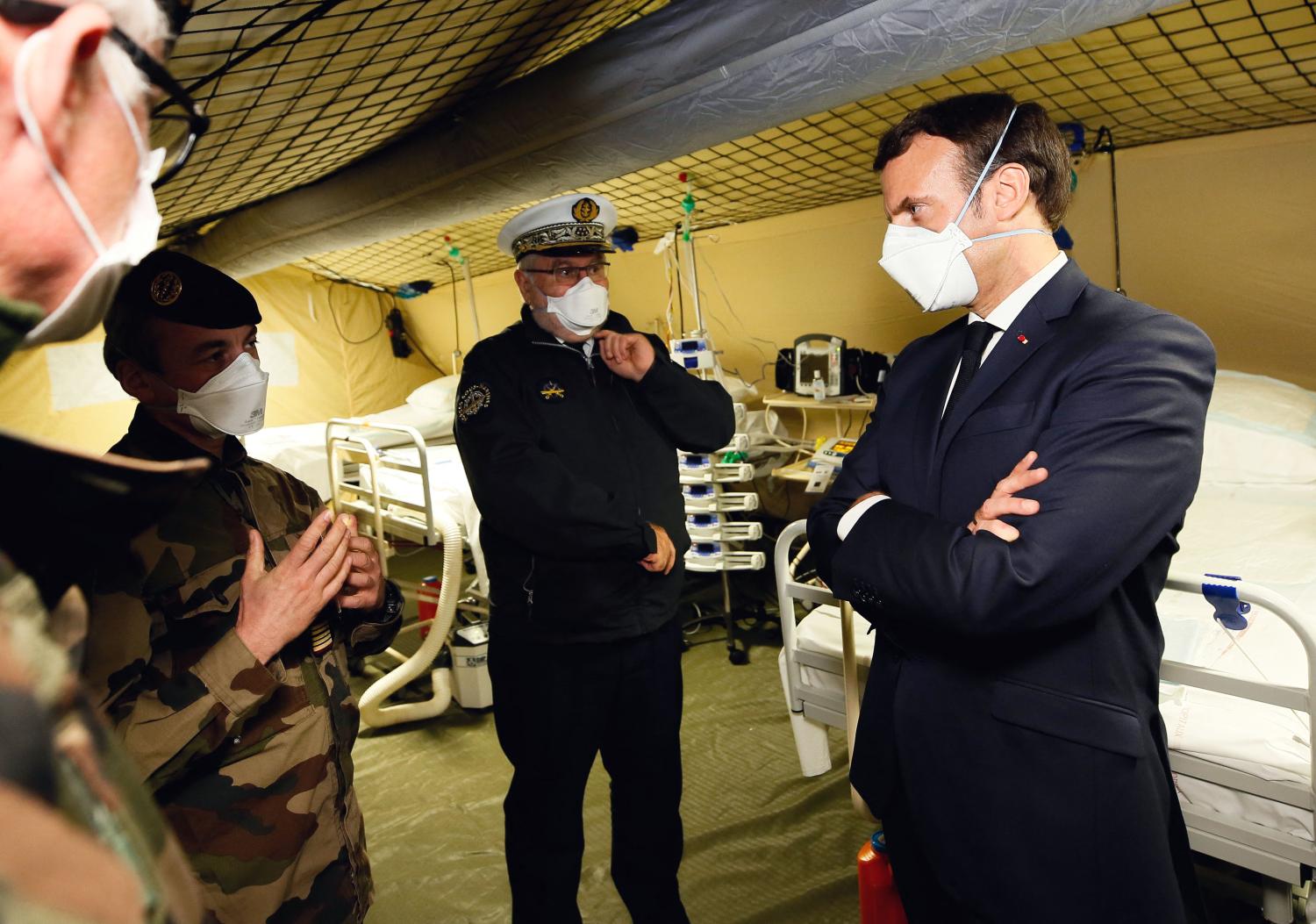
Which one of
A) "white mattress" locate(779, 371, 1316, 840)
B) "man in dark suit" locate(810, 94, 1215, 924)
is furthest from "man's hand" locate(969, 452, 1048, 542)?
"white mattress" locate(779, 371, 1316, 840)

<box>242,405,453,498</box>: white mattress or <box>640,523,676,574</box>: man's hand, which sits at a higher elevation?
<box>242,405,453,498</box>: white mattress

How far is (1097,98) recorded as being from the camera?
2.59 metres

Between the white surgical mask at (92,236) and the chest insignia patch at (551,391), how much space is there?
1.31 m

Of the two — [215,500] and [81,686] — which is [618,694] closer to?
[215,500]

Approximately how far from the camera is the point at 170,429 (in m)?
1.23

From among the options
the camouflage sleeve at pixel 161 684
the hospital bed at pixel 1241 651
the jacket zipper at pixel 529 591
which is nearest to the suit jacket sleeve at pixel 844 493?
the hospital bed at pixel 1241 651

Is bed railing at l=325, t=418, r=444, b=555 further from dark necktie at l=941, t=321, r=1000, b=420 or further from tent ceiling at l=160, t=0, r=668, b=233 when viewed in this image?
dark necktie at l=941, t=321, r=1000, b=420

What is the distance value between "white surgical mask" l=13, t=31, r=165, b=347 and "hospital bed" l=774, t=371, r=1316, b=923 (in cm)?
147

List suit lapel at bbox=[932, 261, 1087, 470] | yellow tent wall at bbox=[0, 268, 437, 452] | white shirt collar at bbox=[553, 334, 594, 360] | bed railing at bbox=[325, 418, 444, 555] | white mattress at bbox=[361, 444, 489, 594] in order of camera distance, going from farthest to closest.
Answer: yellow tent wall at bbox=[0, 268, 437, 452] < white mattress at bbox=[361, 444, 489, 594] < bed railing at bbox=[325, 418, 444, 555] < white shirt collar at bbox=[553, 334, 594, 360] < suit lapel at bbox=[932, 261, 1087, 470]

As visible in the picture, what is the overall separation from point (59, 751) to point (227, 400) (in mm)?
1120

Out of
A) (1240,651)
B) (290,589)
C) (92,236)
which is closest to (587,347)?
(290,589)

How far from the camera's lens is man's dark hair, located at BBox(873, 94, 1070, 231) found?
121 cm

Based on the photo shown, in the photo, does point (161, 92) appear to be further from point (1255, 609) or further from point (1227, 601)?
point (1255, 609)

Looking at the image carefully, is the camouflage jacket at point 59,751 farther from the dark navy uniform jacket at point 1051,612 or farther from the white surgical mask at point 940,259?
the white surgical mask at point 940,259
